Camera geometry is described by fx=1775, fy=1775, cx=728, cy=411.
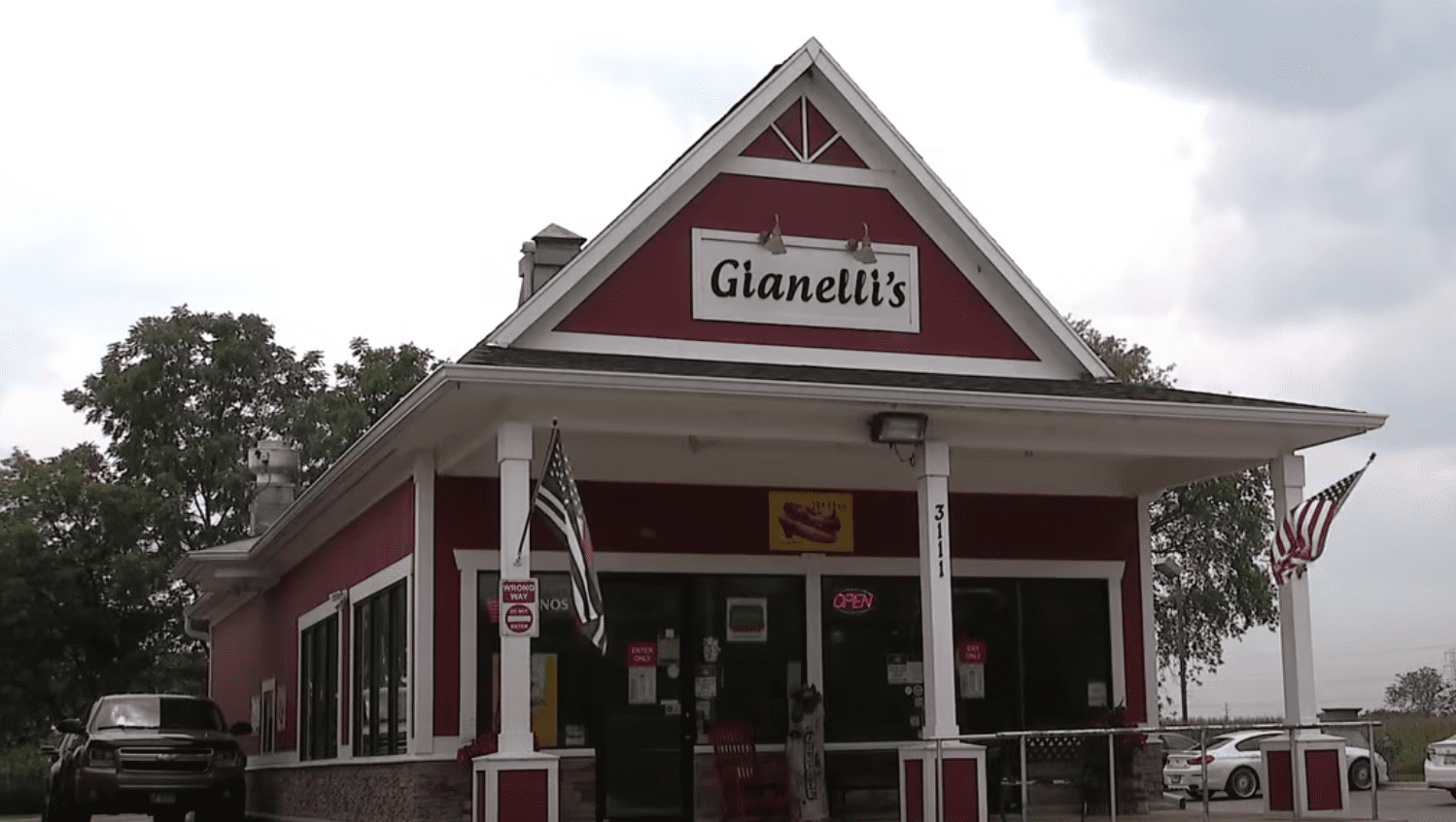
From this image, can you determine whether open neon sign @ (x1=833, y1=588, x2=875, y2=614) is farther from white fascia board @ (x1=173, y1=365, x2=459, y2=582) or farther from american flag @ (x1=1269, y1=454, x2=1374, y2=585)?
white fascia board @ (x1=173, y1=365, x2=459, y2=582)

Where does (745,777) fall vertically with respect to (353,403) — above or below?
below

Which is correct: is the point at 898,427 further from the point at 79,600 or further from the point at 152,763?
the point at 79,600

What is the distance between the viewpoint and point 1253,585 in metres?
43.9

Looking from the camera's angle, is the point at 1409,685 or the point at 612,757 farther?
the point at 1409,685

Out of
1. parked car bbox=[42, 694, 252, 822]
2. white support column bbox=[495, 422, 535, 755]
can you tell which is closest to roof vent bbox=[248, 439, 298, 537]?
parked car bbox=[42, 694, 252, 822]

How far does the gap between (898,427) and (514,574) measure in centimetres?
390

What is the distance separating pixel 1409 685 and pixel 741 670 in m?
97.1

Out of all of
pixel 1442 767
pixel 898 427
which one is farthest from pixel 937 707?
pixel 1442 767

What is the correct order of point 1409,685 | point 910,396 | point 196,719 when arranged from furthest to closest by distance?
point 1409,685, point 196,719, point 910,396

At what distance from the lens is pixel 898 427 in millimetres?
16203

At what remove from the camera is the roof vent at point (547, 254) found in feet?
69.7

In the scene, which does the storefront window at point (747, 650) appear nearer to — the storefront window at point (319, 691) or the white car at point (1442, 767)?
the storefront window at point (319, 691)

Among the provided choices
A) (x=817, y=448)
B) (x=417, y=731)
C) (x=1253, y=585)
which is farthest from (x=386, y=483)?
(x=1253, y=585)

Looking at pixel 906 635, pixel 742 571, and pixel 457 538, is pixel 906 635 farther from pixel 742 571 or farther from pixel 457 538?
pixel 457 538
